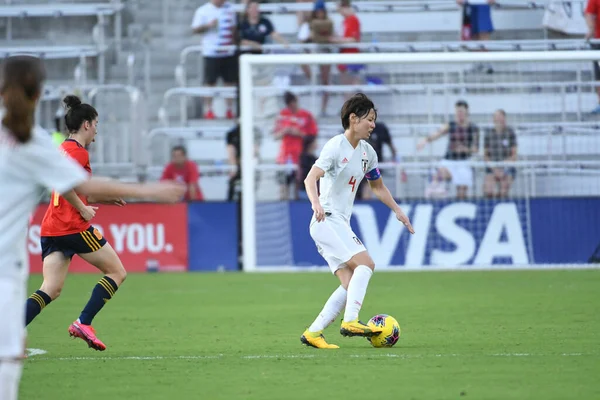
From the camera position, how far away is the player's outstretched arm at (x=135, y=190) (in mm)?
5379

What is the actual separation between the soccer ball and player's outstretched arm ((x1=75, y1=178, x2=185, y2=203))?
4.33 m

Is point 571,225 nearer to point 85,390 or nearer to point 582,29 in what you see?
point 582,29

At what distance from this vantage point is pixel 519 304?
1348 centimetres

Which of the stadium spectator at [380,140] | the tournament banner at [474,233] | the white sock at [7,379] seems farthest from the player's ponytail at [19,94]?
the stadium spectator at [380,140]

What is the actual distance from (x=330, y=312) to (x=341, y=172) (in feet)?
3.94

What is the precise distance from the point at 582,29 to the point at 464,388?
16.7 metres

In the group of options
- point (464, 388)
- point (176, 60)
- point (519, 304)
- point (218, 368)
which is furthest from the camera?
point (176, 60)

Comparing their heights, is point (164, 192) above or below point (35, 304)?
above

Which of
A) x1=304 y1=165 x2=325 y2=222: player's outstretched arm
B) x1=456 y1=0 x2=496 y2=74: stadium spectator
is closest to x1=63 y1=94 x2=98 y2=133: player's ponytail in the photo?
x1=304 y1=165 x2=325 y2=222: player's outstretched arm

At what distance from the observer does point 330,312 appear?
382 inches

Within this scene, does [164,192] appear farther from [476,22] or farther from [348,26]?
[476,22]

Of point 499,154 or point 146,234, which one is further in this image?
point 146,234

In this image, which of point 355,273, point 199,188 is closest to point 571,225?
point 199,188

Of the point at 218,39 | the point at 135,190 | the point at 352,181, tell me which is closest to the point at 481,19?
the point at 218,39
